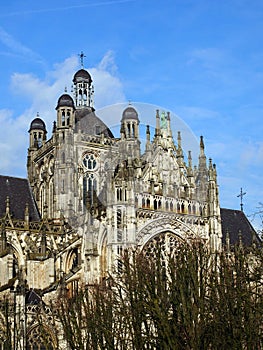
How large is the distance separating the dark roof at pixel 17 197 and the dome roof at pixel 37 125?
556 cm

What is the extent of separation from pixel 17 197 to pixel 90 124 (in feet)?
27.5

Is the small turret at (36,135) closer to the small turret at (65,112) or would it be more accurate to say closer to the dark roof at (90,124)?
the dark roof at (90,124)

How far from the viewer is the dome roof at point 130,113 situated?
5259 cm

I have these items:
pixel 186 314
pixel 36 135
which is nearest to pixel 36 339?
pixel 186 314

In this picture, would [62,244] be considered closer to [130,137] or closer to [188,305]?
[130,137]

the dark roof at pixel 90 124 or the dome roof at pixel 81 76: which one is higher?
the dome roof at pixel 81 76

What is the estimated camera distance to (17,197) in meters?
53.5

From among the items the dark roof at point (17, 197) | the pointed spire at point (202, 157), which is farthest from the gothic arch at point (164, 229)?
the dark roof at point (17, 197)

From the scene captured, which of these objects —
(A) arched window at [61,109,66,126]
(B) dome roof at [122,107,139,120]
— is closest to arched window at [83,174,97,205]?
(A) arched window at [61,109,66,126]

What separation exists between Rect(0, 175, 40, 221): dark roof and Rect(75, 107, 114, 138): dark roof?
20.9 ft

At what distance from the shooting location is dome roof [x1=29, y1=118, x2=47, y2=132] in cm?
5934

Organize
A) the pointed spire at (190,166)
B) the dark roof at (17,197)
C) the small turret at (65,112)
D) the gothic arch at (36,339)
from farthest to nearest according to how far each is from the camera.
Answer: the small turret at (65,112)
the dark roof at (17,197)
the pointed spire at (190,166)
the gothic arch at (36,339)

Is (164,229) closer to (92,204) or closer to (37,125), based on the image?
(92,204)

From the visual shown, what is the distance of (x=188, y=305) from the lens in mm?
25625
